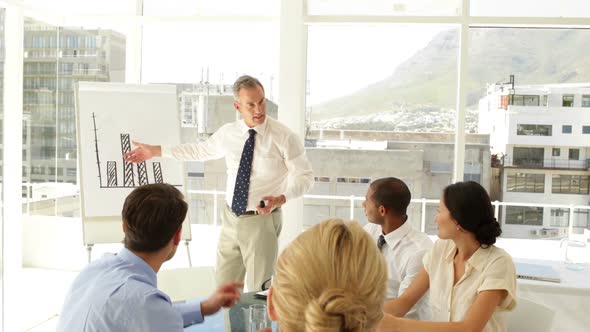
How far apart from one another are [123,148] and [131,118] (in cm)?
21

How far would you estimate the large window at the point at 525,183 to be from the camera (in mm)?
4648

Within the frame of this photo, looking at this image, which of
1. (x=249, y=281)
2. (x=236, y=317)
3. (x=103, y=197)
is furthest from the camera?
(x=103, y=197)

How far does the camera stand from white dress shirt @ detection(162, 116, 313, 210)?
3535 mm

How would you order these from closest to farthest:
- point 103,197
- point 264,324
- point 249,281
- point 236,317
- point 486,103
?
point 264,324 < point 236,317 < point 249,281 < point 103,197 < point 486,103

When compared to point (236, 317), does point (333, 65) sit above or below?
above

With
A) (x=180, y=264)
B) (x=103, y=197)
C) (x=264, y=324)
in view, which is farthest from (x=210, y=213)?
(x=264, y=324)

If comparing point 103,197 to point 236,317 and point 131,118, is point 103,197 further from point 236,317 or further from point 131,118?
point 236,317

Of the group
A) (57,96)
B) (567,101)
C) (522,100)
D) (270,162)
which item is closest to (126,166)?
(270,162)

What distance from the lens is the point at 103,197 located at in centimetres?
385

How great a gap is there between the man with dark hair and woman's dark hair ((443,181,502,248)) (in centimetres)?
93

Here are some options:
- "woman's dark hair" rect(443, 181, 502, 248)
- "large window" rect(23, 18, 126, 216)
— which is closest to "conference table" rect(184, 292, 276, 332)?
"woman's dark hair" rect(443, 181, 502, 248)

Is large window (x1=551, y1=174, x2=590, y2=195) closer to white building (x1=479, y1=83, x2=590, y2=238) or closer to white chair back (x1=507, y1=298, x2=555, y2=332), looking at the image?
white building (x1=479, y1=83, x2=590, y2=238)

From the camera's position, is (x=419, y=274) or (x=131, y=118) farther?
(x=131, y=118)

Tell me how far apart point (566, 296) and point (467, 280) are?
1304 mm
